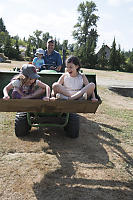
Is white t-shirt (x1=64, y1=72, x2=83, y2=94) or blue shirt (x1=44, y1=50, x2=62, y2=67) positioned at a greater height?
blue shirt (x1=44, y1=50, x2=62, y2=67)

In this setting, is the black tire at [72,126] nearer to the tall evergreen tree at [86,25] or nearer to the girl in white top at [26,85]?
the girl in white top at [26,85]

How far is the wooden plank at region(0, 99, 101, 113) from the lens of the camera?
9.07ft

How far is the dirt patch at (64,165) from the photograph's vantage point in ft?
8.59

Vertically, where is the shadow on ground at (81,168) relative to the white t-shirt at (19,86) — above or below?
below

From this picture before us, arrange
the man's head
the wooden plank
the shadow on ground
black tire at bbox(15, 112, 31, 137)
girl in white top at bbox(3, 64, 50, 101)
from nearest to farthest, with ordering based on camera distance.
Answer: the shadow on ground, the wooden plank, girl in white top at bbox(3, 64, 50, 101), black tire at bbox(15, 112, 31, 137), the man's head

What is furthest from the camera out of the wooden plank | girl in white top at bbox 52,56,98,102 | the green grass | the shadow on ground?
the green grass

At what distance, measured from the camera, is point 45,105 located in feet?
9.41

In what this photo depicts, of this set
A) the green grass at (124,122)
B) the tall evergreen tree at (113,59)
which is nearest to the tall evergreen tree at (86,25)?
the tall evergreen tree at (113,59)

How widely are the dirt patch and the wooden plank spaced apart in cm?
84

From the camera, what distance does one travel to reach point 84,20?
4850 centimetres

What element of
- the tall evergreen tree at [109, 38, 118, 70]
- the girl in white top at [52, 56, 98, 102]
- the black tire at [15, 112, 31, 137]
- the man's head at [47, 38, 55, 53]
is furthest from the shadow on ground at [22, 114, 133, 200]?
the tall evergreen tree at [109, 38, 118, 70]

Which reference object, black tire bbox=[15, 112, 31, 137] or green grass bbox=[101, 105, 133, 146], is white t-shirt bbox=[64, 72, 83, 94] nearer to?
black tire bbox=[15, 112, 31, 137]

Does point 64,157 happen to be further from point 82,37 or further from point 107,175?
point 82,37

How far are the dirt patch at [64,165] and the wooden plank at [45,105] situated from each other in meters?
0.84
